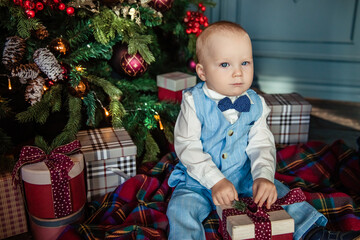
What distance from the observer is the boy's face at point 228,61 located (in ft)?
3.43

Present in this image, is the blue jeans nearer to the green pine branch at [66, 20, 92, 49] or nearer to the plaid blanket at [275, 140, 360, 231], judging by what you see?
the plaid blanket at [275, 140, 360, 231]

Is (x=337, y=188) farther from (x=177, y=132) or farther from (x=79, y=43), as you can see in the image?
(x=79, y=43)

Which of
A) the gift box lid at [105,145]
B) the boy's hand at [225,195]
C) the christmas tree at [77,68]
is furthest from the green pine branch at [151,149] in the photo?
the boy's hand at [225,195]

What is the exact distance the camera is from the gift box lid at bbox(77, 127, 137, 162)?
1340 mm

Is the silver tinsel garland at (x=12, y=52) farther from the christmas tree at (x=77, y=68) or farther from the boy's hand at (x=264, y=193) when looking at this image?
the boy's hand at (x=264, y=193)

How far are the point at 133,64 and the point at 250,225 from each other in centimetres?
86

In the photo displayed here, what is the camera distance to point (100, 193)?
1419mm

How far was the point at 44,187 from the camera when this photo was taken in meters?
1.12

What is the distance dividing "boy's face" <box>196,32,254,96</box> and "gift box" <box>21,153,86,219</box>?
484 millimetres

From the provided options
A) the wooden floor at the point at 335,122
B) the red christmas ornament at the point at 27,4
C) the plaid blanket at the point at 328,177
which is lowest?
the wooden floor at the point at 335,122

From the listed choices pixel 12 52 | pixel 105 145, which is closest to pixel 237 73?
pixel 105 145

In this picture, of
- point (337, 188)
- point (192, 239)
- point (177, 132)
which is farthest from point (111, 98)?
point (337, 188)

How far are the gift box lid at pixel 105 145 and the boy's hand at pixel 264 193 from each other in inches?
20.4

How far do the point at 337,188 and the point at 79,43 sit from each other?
1182 mm
